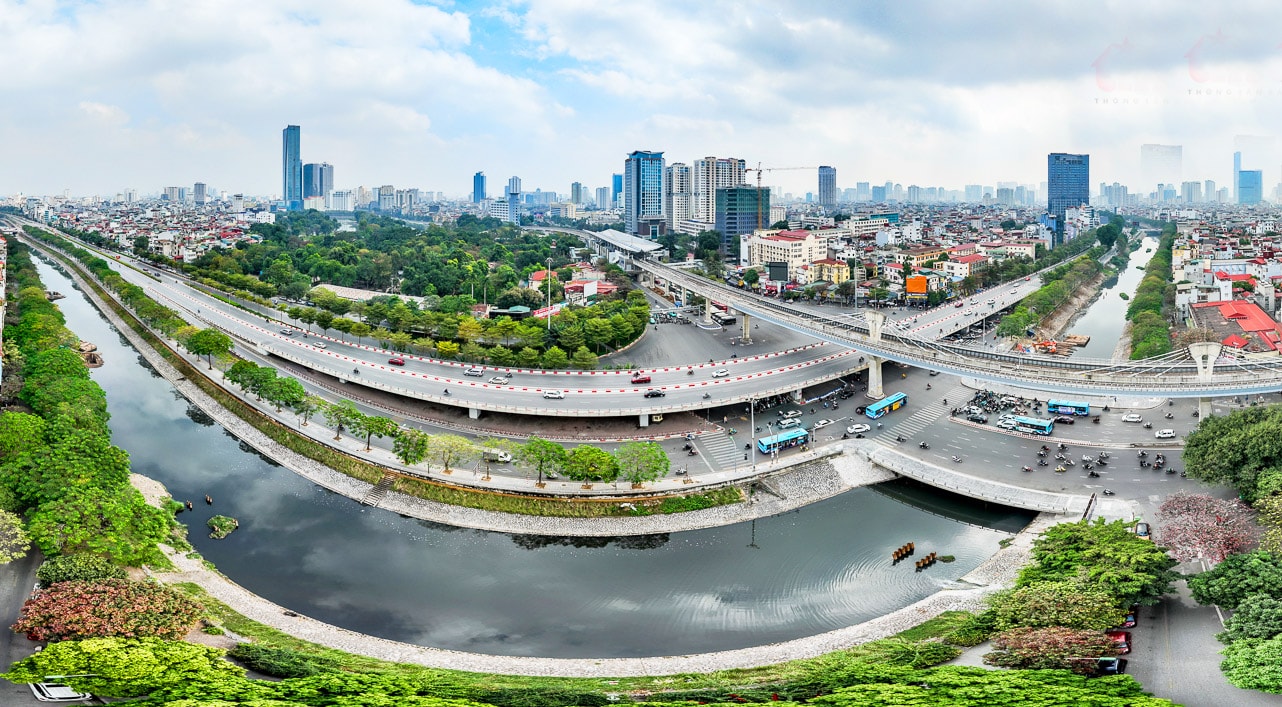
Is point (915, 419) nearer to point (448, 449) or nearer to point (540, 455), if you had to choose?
point (540, 455)

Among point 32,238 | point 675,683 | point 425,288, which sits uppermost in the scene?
point 32,238

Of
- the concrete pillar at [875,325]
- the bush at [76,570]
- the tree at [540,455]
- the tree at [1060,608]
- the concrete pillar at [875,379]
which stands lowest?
the tree at [1060,608]

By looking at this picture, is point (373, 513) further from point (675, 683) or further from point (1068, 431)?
point (1068, 431)

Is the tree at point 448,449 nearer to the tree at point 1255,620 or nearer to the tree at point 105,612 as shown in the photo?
the tree at point 105,612

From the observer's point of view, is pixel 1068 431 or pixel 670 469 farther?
→ pixel 1068 431

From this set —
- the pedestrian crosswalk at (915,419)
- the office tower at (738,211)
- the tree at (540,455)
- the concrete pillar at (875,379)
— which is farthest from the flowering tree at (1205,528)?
the office tower at (738,211)

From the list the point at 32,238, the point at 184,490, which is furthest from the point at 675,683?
the point at 32,238

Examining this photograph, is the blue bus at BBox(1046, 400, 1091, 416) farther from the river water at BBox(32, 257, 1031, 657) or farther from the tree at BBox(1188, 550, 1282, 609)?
the tree at BBox(1188, 550, 1282, 609)
